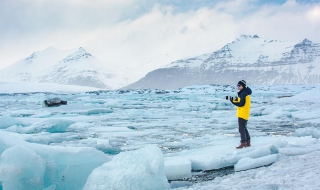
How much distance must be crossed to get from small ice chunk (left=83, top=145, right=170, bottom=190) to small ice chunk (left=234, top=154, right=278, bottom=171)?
1.49m

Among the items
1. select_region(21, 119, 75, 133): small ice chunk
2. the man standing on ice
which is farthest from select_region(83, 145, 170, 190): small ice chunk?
select_region(21, 119, 75, 133): small ice chunk

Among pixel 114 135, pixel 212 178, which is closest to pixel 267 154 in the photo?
pixel 212 178

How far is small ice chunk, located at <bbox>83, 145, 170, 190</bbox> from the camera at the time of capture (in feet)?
11.5

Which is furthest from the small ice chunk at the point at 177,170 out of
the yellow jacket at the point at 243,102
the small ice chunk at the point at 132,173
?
the yellow jacket at the point at 243,102

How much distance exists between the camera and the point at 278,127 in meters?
9.95

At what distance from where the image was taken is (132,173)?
355 cm

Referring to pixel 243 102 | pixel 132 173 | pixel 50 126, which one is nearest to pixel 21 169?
pixel 132 173

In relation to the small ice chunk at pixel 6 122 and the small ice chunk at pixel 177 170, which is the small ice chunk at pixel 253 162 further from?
the small ice chunk at pixel 6 122

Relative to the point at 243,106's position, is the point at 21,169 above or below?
below

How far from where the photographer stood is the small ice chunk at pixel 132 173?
3.49 m

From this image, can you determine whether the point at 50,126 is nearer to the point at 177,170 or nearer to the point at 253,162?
the point at 177,170

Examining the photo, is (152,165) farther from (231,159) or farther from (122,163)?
(231,159)

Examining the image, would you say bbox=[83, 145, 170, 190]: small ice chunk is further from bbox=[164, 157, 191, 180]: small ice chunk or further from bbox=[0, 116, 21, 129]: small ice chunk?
bbox=[0, 116, 21, 129]: small ice chunk

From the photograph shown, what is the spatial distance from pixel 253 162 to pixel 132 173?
7.00 feet
